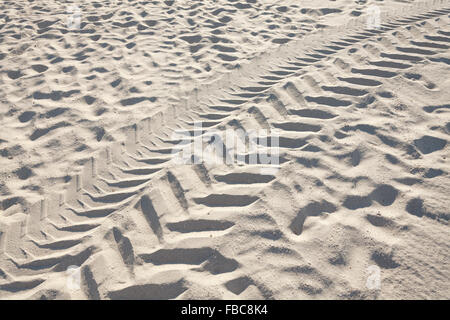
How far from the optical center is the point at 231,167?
110 inches

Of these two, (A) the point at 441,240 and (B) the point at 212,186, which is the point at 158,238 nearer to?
(B) the point at 212,186

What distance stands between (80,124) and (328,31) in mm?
3718

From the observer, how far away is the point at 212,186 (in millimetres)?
2627

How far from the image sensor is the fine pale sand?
2.08 m

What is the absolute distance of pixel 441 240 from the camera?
2117mm

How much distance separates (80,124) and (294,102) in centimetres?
227

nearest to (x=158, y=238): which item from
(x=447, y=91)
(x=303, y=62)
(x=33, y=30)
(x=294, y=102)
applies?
(x=294, y=102)

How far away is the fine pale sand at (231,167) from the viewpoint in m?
2.08

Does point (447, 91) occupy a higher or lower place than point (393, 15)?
lower

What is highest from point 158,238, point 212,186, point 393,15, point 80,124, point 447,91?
point 393,15

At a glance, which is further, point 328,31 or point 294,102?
point 328,31
